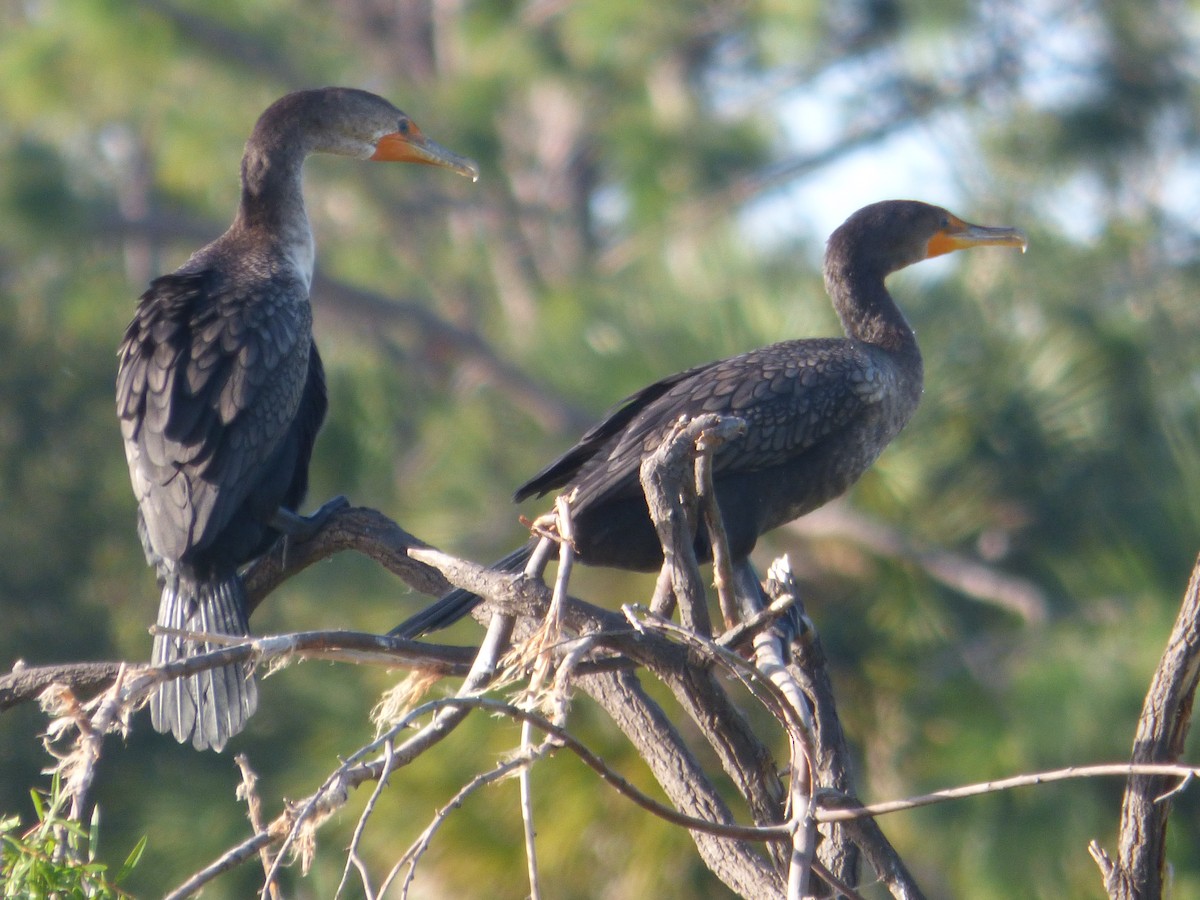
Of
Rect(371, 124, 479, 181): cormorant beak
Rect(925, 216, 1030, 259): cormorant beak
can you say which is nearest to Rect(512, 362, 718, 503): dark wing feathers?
Rect(925, 216, 1030, 259): cormorant beak

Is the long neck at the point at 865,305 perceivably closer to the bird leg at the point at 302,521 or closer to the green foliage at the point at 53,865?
the bird leg at the point at 302,521

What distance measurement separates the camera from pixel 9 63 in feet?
39.4

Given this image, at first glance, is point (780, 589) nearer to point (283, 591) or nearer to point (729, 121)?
point (283, 591)

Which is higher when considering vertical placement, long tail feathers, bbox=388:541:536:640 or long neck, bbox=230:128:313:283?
long neck, bbox=230:128:313:283

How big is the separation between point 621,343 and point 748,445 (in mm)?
5638

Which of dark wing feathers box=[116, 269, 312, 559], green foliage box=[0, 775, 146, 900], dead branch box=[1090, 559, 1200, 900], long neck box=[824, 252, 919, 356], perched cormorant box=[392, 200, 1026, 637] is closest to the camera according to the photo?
green foliage box=[0, 775, 146, 900]

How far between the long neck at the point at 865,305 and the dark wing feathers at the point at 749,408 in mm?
408

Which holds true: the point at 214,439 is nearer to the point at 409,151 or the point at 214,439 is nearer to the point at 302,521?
the point at 302,521

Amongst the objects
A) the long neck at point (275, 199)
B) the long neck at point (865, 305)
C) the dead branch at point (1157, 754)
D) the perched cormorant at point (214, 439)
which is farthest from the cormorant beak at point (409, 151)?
the dead branch at point (1157, 754)

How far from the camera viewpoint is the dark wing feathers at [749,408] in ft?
11.7

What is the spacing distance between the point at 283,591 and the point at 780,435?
6484 millimetres

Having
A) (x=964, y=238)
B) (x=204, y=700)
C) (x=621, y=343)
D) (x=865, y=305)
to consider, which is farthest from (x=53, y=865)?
(x=621, y=343)

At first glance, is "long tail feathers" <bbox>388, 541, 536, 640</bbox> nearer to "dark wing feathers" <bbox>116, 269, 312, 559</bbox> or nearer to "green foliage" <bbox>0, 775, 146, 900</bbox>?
"dark wing feathers" <bbox>116, 269, 312, 559</bbox>

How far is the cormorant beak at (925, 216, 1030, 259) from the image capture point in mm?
4598
